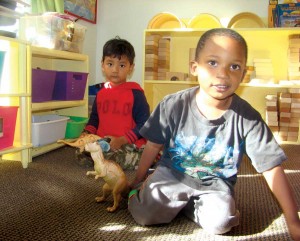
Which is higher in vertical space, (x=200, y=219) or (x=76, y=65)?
(x=76, y=65)

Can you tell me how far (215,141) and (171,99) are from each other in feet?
0.55

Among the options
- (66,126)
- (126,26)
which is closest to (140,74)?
(126,26)

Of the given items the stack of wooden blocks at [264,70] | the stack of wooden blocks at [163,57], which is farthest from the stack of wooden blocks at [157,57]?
the stack of wooden blocks at [264,70]

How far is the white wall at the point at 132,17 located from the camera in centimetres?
256

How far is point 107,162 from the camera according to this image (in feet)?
3.31

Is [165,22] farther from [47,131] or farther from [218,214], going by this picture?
[218,214]

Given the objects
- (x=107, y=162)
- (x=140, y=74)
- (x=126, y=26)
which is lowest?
(x=107, y=162)

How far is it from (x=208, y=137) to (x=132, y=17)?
2.05 m

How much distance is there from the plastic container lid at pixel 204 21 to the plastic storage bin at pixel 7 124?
152 centimetres

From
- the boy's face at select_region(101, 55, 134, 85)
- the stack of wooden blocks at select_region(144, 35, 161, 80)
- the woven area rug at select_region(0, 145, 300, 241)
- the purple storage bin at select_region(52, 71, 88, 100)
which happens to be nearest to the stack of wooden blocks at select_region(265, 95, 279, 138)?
the stack of wooden blocks at select_region(144, 35, 161, 80)

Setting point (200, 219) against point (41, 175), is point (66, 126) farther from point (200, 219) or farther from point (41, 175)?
point (200, 219)

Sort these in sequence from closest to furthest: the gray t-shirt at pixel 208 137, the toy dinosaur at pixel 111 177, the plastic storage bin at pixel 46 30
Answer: the gray t-shirt at pixel 208 137, the toy dinosaur at pixel 111 177, the plastic storage bin at pixel 46 30

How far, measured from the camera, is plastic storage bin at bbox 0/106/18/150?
135 centimetres

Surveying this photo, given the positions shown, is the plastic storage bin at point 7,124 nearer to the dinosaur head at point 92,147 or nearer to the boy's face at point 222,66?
the dinosaur head at point 92,147
